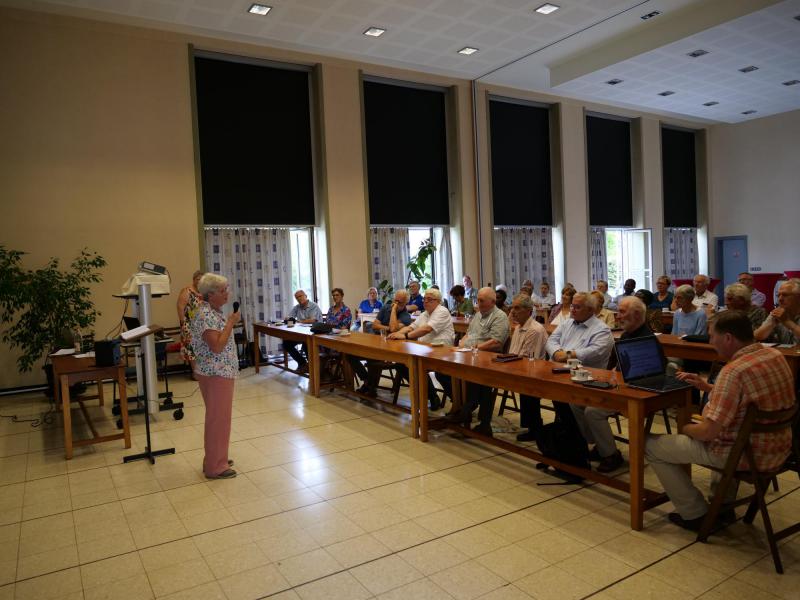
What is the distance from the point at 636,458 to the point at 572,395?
0.48 meters

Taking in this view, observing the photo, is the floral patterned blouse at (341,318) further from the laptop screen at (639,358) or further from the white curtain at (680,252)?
the white curtain at (680,252)

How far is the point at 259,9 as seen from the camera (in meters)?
→ 7.28

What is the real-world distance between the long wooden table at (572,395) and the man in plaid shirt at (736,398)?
0.65 feet

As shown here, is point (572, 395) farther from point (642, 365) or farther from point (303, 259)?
point (303, 259)

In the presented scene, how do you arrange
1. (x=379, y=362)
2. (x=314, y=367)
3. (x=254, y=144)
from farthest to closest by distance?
(x=254, y=144) < (x=314, y=367) < (x=379, y=362)

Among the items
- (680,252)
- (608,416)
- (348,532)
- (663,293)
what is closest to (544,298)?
(663,293)

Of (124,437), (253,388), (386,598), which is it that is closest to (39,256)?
(253,388)

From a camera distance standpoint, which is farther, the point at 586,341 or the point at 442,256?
the point at 442,256

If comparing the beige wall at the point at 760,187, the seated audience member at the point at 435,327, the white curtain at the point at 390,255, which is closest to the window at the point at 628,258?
the beige wall at the point at 760,187

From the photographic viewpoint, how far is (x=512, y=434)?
4.69 m

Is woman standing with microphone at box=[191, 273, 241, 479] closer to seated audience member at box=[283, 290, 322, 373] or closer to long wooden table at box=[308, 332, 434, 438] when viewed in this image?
long wooden table at box=[308, 332, 434, 438]

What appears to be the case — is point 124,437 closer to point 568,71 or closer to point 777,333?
point 777,333

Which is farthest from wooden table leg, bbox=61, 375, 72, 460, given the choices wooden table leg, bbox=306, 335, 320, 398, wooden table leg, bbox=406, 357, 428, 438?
wooden table leg, bbox=406, 357, 428, 438

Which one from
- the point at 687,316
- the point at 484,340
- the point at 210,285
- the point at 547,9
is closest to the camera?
the point at 210,285
